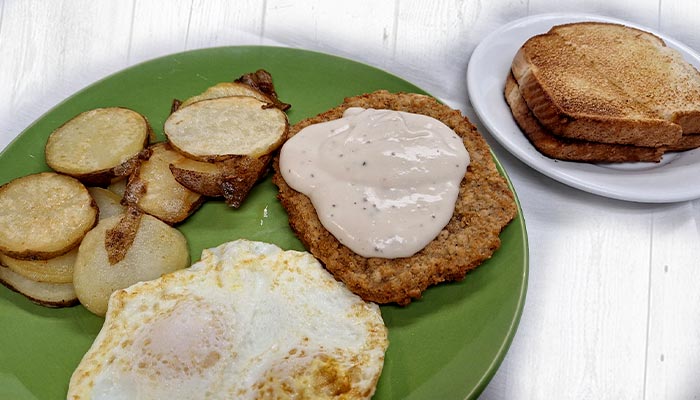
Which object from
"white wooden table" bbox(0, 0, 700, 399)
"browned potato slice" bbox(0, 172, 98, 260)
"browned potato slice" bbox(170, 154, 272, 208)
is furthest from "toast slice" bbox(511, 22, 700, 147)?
"browned potato slice" bbox(0, 172, 98, 260)

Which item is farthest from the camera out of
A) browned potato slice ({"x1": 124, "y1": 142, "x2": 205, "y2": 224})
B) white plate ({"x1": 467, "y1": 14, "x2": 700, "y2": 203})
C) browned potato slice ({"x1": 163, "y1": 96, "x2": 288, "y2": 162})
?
white plate ({"x1": 467, "y1": 14, "x2": 700, "y2": 203})

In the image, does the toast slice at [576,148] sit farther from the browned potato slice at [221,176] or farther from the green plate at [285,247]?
the browned potato slice at [221,176]

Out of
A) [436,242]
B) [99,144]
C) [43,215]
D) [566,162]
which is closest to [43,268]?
[43,215]

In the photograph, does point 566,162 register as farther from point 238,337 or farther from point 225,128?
point 238,337

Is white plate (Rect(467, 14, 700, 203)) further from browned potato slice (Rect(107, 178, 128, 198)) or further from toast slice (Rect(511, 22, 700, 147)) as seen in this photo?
browned potato slice (Rect(107, 178, 128, 198))

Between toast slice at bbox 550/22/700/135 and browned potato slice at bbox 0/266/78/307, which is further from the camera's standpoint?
toast slice at bbox 550/22/700/135

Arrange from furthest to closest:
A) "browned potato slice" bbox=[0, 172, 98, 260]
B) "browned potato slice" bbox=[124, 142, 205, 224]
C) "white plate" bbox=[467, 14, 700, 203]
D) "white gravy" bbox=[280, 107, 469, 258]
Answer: "white plate" bbox=[467, 14, 700, 203]
"browned potato slice" bbox=[124, 142, 205, 224]
"white gravy" bbox=[280, 107, 469, 258]
"browned potato slice" bbox=[0, 172, 98, 260]

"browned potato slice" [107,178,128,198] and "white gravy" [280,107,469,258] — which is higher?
"white gravy" [280,107,469,258]

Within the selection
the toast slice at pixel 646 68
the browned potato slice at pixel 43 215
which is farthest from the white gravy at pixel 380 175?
the toast slice at pixel 646 68
